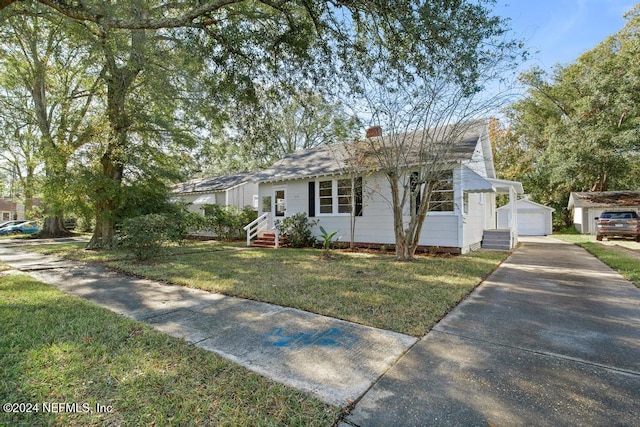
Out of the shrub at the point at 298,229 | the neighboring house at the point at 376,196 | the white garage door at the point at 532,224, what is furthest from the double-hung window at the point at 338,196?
the white garage door at the point at 532,224

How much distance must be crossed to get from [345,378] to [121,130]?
1196 cm

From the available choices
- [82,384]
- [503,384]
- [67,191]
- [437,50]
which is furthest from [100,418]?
[67,191]

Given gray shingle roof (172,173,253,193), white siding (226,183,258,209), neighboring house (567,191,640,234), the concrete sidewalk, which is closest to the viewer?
the concrete sidewalk

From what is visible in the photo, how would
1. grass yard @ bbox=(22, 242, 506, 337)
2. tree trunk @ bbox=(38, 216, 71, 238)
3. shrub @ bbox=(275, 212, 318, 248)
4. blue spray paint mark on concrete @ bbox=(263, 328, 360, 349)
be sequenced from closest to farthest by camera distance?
blue spray paint mark on concrete @ bbox=(263, 328, 360, 349)
grass yard @ bbox=(22, 242, 506, 337)
shrub @ bbox=(275, 212, 318, 248)
tree trunk @ bbox=(38, 216, 71, 238)

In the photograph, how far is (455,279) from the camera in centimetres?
658

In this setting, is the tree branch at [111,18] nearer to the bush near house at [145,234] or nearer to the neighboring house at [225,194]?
the bush near house at [145,234]

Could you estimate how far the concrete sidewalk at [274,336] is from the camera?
2727mm

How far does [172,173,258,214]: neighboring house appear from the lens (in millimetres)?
19484

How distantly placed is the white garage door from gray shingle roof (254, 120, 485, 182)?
1878 centimetres

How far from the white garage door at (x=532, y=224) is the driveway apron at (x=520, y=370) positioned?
23885 millimetres

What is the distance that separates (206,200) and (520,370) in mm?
19579

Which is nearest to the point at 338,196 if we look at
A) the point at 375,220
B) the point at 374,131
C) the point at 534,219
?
the point at 375,220

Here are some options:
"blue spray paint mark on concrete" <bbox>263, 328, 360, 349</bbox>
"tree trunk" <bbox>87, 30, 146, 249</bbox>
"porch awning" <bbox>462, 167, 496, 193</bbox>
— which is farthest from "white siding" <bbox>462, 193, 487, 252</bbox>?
"tree trunk" <bbox>87, 30, 146, 249</bbox>

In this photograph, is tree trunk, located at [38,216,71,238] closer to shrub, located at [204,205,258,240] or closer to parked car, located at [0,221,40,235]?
parked car, located at [0,221,40,235]
